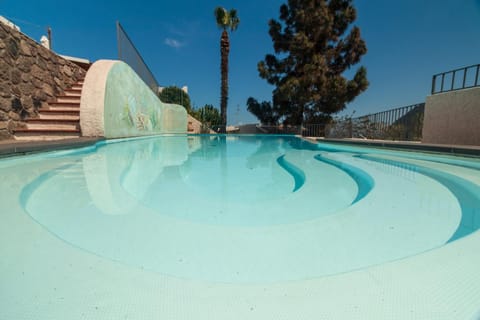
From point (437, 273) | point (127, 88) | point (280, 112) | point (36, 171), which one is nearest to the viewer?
point (437, 273)

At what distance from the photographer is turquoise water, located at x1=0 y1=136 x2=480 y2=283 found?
3.46 ft

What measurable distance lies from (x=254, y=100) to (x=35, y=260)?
19176 mm

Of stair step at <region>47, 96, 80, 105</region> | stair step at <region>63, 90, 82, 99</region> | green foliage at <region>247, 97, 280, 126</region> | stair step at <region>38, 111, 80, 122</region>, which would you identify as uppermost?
green foliage at <region>247, 97, 280, 126</region>

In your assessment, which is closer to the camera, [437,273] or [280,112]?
[437,273]

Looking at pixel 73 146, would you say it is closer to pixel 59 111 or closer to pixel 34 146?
pixel 34 146

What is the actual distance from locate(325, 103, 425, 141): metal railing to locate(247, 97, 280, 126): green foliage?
746 centimetres

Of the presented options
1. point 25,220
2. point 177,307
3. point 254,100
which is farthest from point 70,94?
point 254,100

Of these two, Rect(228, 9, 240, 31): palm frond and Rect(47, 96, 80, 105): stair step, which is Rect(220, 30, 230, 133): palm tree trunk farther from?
Rect(47, 96, 80, 105): stair step

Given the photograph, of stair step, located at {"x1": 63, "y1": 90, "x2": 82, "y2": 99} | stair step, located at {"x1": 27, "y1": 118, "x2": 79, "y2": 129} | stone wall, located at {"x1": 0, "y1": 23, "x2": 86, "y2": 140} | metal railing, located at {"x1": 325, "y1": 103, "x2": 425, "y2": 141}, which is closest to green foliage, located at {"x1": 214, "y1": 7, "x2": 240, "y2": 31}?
metal railing, located at {"x1": 325, "y1": 103, "x2": 425, "y2": 141}

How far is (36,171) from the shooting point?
2.62m

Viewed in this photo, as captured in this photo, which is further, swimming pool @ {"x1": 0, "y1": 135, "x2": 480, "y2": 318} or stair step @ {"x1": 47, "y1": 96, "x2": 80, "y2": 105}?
stair step @ {"x1": 47, "y1": 96, "x2": 80, "y2": 105}

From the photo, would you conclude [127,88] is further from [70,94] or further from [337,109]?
[337,109]

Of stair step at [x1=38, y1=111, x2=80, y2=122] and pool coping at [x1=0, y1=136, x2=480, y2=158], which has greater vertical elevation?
stair step at [x1=38, y1=111, x2=80, y2=122]

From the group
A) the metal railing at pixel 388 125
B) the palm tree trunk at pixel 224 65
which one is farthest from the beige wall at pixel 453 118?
the palm tree trunk at pixel 224 65
